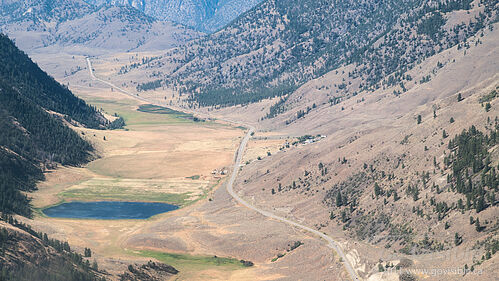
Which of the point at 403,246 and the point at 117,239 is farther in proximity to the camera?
the point at 117,239

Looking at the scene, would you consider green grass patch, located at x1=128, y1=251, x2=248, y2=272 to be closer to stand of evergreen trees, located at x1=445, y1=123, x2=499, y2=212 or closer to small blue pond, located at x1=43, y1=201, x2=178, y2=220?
small blue pond, located at x1=43, y1=201, x2=178, y2=220

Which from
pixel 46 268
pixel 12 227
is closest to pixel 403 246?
pixel 46 268

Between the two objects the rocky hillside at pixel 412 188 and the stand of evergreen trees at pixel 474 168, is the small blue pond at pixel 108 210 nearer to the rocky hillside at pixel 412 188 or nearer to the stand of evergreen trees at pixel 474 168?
the rocky hillside at pixel 412 188

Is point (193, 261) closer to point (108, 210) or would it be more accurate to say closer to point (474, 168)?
point (108, 210)

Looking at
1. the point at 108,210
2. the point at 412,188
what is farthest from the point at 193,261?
the point at 108,210

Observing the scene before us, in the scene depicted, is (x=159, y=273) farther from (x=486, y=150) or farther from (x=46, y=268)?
(x=486, y=150)

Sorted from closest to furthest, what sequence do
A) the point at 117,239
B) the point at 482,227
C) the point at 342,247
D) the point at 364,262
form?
the point at 482,227
the point at 364,262
the point at 342,247
the point at 117,239

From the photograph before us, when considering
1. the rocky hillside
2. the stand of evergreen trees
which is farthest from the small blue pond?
the stand of evergreen trees
